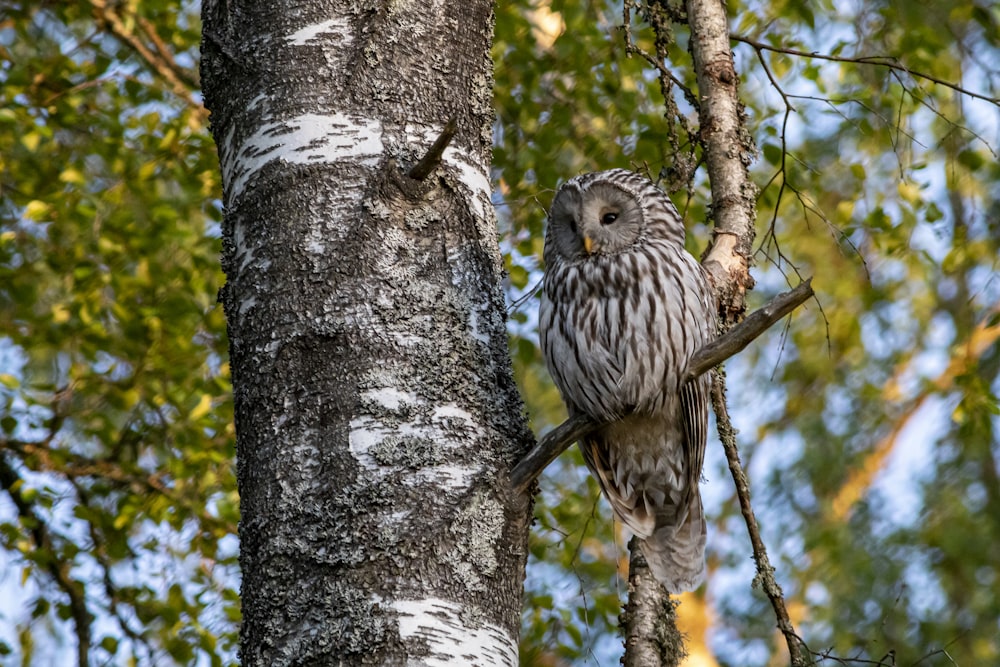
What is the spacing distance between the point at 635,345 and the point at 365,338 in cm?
113

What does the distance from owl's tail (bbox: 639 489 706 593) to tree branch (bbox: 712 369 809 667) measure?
0.46m

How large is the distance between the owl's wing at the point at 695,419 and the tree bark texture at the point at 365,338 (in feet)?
2.91

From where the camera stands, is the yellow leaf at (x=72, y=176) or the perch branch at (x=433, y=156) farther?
the yellow leaf at (x=72, y=176)

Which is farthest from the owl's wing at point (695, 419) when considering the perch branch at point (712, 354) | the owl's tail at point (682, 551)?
the perch branch at point (712, 354)

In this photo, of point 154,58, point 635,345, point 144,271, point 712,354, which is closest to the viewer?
point 712,354

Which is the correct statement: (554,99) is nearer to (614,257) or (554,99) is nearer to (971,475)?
(614,257)

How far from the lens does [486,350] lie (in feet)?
7.29

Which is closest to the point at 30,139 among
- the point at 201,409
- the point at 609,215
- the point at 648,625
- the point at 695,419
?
the point at 201,409

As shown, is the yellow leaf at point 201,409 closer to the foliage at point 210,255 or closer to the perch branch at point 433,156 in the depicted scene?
the foliage at point 210,255

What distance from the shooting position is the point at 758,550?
251cm

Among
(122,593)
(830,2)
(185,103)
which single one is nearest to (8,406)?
(122,593)

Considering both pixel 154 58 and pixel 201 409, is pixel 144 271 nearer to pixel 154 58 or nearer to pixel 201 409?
pixel 201 409

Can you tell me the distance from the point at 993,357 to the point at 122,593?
4.46m

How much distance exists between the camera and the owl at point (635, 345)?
9.91ft
